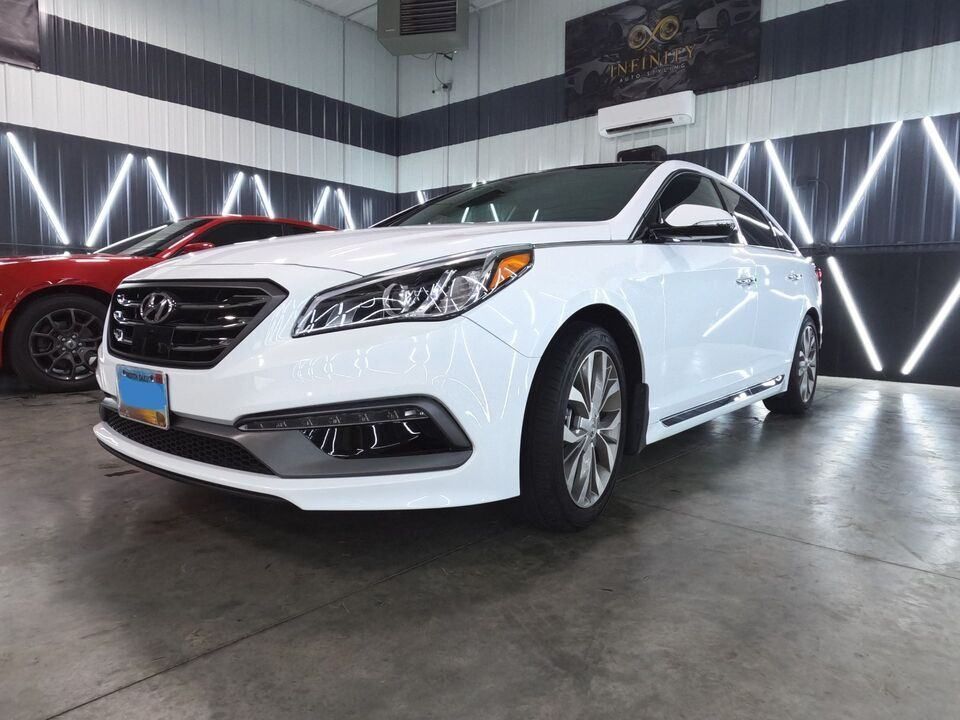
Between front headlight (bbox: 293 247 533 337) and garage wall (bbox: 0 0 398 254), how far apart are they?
6787 millimetres

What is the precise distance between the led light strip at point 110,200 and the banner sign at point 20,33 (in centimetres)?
120

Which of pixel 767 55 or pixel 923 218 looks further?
pixel 767 55

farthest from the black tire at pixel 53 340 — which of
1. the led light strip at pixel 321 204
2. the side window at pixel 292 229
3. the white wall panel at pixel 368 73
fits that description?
the white wall panel at pixel 368 73

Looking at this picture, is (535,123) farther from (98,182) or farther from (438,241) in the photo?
(438,241)

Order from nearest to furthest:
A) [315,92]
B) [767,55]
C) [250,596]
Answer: [250,596], [767,55], [315,92]

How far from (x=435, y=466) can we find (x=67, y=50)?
7.76 meters

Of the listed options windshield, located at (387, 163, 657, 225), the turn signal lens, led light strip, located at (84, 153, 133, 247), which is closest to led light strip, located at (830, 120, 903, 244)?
windshield, located at (387, 163, 657, 225)

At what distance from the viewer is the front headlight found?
1502mm

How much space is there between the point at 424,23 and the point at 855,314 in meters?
5.83

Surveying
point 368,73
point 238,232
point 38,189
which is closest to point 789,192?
point 238,232

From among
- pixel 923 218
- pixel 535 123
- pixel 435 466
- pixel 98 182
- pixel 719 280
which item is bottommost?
pixel 435 466

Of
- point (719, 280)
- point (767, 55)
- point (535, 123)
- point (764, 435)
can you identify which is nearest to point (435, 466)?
point (719, 280)

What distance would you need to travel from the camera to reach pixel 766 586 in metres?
1.56

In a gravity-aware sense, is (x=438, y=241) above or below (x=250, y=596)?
above
